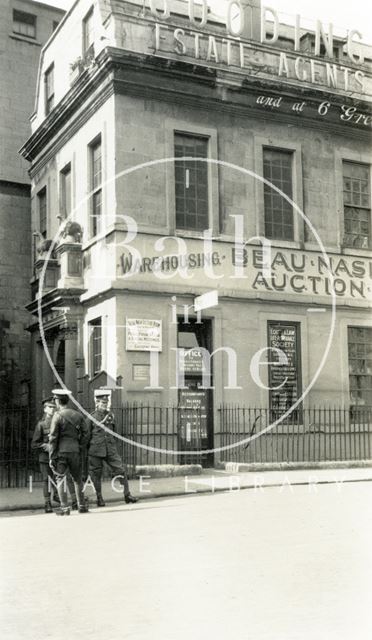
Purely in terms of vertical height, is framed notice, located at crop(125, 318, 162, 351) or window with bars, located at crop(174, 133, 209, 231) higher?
window with bars, located at crop(174, 133, 209, 231)

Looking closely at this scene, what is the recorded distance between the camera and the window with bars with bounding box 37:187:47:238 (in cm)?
2290

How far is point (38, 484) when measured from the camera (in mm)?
16141

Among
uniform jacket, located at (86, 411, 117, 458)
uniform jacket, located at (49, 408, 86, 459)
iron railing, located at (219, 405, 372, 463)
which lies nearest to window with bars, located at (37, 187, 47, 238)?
iron railing, located at (219, 405, 372, 463)

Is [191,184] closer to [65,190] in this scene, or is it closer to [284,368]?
[65,190]

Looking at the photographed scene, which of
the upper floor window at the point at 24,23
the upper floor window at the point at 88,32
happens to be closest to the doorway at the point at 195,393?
the upper floor window at the point at 88,32

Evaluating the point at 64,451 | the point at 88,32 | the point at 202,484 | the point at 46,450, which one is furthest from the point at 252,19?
the point at 64,451

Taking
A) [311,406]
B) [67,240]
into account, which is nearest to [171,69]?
[67,240]

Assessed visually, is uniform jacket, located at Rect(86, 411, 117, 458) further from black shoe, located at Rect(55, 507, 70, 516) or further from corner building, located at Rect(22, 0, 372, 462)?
corner building, located at Rect(22, 0, 372, 462)

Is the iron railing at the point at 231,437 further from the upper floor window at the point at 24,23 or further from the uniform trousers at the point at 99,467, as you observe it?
the upper floor window at the point at 24,23

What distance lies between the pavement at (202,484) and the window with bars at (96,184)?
616 cm

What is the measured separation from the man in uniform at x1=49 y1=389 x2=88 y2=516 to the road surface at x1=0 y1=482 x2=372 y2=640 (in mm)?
485

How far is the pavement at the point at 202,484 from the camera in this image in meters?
13.7

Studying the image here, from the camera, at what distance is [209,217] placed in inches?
742

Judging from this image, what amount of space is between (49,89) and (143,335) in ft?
29.5
